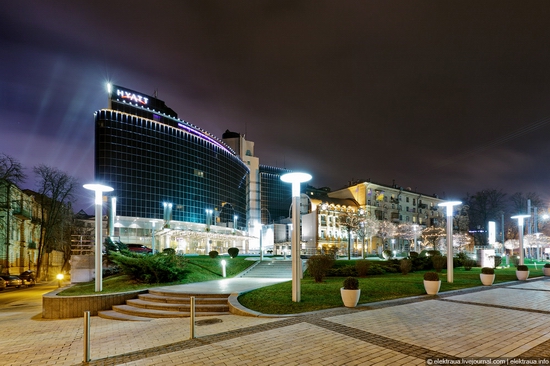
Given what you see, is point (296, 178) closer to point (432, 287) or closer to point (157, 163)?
point (432, 287)

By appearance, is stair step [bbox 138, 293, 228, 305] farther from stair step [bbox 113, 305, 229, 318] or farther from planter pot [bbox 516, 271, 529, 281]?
planter pot [bbox 516, 271, 529, 281]

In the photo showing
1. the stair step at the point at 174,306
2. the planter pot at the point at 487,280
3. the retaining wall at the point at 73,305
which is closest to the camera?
the stair step at the point at 174,306

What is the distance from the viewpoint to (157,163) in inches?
2515

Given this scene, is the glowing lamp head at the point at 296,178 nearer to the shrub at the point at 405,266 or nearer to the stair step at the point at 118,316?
the stair step at the point at 118,316

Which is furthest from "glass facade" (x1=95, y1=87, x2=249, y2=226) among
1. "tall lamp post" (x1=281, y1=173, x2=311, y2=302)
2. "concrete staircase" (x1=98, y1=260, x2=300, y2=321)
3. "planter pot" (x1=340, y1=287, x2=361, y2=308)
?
"planter pot" (x1=340, y1=287, x2=361, y2=308)

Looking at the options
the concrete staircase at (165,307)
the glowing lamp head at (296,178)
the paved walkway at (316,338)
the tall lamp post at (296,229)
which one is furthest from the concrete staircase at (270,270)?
the paved walkway at (316,338)

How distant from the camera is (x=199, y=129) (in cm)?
7319

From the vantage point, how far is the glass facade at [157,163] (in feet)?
193

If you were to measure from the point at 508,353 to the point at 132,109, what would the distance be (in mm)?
67713

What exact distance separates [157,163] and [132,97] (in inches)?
559

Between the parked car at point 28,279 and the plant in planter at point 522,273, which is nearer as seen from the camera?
the plant in planter at point 522,273

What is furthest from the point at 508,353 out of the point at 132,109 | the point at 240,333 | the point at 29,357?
the point at 132,109

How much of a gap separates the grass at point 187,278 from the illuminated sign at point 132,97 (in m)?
50.3

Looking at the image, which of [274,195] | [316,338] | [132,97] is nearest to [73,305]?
[316,338]
